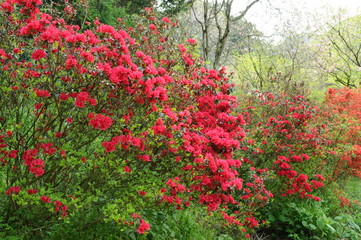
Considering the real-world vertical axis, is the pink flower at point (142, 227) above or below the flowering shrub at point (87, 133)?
below

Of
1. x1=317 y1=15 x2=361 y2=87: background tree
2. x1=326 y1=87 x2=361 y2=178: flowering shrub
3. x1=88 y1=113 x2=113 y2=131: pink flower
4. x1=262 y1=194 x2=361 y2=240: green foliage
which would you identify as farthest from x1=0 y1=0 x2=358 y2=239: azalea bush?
x1=317 y1=15 x2=361 y2=87: background tree

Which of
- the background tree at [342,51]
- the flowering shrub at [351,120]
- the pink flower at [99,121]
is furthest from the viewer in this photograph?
the background tree at [342,51]

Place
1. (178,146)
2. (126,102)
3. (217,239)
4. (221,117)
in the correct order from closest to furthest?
(126,102), (178,146), (221,117), (217,239)

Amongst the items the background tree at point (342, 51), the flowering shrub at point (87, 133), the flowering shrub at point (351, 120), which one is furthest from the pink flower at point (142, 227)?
the background tree at point (342, 51)

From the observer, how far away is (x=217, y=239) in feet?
16.5

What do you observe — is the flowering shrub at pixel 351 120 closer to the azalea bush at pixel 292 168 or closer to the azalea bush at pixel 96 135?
the azalea bush at pixel 292 168

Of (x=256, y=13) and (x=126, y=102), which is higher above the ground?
(x=256, y=13)

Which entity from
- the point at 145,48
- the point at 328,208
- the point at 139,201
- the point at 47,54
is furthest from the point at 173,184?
the point at 328,208

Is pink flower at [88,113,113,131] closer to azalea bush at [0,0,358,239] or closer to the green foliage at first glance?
azalea bush at [0,0,358,239]

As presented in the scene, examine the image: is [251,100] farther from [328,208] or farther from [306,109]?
[328,208]

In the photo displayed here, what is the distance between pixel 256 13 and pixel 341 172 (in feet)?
33.1

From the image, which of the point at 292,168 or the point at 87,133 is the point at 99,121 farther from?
the point at 292,168

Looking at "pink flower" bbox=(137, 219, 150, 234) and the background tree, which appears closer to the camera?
"pink flower" bbox=(137, 219, 150, 234)

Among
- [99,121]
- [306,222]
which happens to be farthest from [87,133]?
[306,222]
